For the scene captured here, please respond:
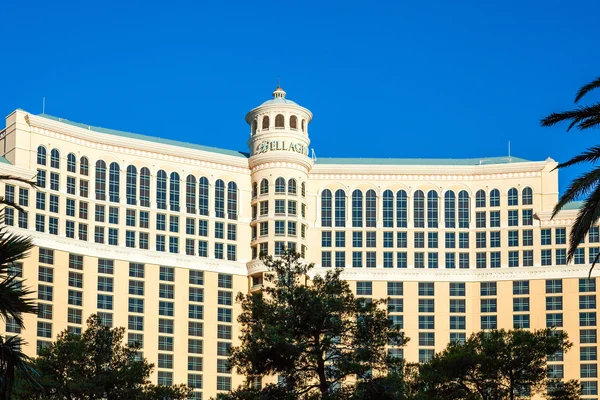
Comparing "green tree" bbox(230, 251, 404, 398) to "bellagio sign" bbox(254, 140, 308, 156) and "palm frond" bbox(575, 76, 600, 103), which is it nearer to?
"palm frond" bbox(575, 76, 600, 103)

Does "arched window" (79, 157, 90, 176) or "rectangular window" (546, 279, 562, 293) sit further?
"rectangular window" (546, 279, 562, 293)

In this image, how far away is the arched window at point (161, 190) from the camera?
166625 mm

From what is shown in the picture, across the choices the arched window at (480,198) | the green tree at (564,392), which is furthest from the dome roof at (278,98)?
the green tree at (564,392)

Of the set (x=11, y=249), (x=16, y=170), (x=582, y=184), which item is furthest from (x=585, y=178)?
(x=16, y=170)

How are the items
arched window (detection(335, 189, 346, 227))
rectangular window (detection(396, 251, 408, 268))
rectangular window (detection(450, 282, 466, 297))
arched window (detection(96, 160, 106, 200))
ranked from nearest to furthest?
1. arched window (detection(96, 160, 106, 200))
2. rectangular window (detection(450, 282, 466, 297))
3. rectangular window (detection(396, 251, 408, 268))
4. arched window (detection(335, 189, 346, 227))

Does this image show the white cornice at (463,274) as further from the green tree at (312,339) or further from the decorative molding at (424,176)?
the green tree at (312,339)

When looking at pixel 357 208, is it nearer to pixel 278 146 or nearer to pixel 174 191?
pixel 278 146

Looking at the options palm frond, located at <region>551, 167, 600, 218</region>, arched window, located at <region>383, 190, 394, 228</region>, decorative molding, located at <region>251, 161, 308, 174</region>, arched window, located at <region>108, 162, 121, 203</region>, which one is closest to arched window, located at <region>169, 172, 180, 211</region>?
arched window, located at <region>108, 162, 121, 203</region>

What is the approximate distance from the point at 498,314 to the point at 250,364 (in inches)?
4247

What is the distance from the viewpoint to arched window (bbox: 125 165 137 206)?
541 ft

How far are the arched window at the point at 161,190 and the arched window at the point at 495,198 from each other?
4814 cm

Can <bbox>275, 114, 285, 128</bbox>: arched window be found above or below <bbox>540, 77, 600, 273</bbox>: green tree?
above

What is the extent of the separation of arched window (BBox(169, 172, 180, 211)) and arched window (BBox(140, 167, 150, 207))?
10.9 ft

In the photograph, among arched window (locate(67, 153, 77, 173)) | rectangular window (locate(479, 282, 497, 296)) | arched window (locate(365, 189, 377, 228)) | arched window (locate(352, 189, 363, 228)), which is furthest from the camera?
arched window (locate(365, 189, 377, 228))
